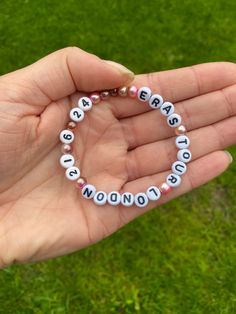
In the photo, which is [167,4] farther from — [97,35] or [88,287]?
[88,287]

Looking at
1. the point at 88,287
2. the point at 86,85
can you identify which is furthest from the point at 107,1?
the point at 88,287

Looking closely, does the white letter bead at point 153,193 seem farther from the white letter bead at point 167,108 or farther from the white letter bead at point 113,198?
the white letter bead at point 167,108

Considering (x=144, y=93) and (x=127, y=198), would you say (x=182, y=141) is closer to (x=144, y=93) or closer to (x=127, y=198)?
(x=144, y=93)

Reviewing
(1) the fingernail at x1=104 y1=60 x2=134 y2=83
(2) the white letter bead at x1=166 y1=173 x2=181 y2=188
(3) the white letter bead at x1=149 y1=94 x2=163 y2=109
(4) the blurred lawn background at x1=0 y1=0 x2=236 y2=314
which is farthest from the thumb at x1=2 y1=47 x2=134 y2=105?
(4) the blurred lawn background at x1=0 y1=0 x2=236 y2=314

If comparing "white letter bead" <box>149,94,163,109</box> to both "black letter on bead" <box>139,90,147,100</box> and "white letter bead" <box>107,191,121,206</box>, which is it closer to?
"black letter on bead" <box>139,90,147,100</box>

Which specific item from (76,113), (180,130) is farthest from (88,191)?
(180,130)

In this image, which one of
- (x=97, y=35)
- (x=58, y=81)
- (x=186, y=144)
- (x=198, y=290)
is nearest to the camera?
(x=58, y=81)
